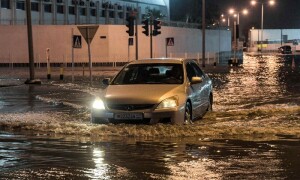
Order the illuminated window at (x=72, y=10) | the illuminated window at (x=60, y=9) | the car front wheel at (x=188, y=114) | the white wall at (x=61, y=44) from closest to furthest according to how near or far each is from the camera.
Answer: the car front wheel at (x=188, y=114) < the white wall at (x=61, y=44) < the illuminated window at (x=60, y=9) < the illuminated window at (x=72, y=10)

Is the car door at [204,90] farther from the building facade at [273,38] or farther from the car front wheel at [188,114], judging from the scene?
the building facade at [273,38]

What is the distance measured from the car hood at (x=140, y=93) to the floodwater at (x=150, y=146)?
1.71 ft

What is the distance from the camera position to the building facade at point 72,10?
5956 cm

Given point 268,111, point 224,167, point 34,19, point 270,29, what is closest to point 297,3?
point 270,29

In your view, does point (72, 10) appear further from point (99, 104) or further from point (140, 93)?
point (140, 93)

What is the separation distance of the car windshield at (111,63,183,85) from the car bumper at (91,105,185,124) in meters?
1.16

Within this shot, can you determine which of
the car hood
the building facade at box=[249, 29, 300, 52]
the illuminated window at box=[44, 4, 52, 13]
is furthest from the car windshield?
the building facade at box=[249, 29, 300, 52]

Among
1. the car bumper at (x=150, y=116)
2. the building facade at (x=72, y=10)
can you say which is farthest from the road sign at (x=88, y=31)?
the building facade at (x=72, y=10)

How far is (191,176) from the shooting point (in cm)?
805

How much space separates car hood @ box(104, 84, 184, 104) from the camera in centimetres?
1191

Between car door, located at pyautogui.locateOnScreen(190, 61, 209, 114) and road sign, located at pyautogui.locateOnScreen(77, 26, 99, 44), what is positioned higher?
road sign, located at pyautogui.locateOnScreen(77, 26, 99, 44)

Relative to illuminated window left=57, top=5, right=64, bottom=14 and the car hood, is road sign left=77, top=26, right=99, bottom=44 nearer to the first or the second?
the car hood

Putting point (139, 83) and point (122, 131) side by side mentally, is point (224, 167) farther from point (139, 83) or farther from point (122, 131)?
point (139, 83)

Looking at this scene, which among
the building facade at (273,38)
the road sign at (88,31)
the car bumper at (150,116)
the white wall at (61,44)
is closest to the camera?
the car bumper at (150,116)
